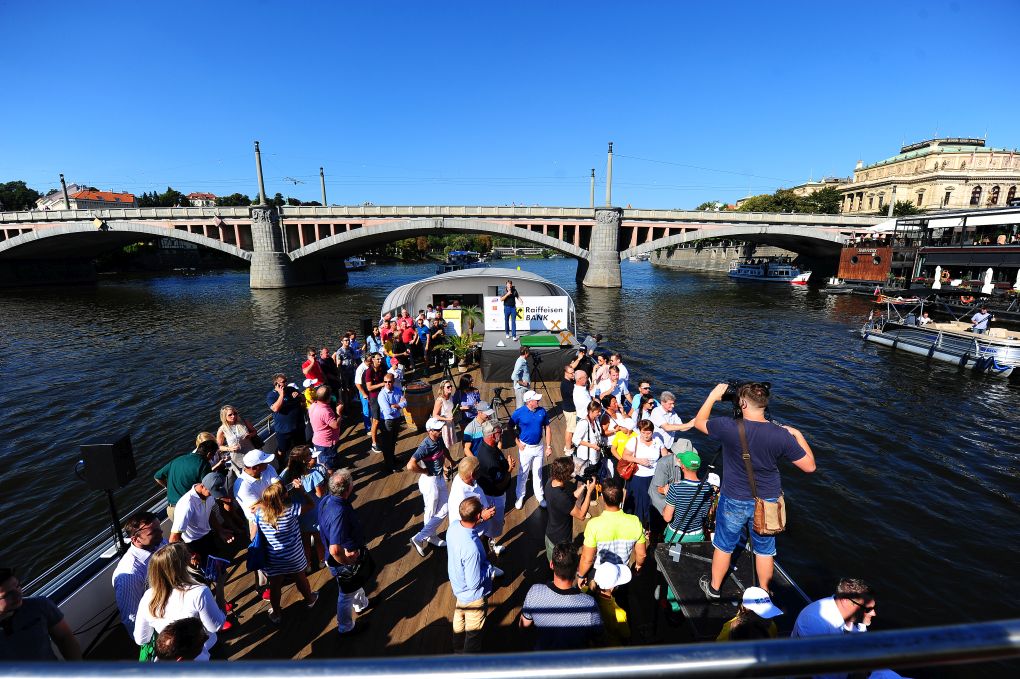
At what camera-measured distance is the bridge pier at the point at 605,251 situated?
47844 millimetres

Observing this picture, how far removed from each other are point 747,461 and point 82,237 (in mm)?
69239

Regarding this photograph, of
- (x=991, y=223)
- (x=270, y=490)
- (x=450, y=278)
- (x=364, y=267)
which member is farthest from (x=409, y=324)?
(x=364, y=267)

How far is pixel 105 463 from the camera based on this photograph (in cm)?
492

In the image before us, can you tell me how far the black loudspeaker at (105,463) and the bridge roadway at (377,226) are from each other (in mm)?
44277

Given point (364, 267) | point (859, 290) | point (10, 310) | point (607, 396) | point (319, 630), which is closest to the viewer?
point (319, 630)

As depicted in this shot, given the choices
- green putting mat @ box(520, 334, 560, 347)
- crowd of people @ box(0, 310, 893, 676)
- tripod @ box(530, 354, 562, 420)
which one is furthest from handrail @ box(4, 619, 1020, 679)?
green putting mat @ box(520, 334, 560, 347)

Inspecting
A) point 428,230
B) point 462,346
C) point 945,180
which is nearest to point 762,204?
point 945,180

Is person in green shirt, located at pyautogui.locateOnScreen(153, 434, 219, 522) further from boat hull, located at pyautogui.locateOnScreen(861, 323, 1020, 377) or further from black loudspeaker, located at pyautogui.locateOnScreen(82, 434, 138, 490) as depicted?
boat hull, located at pyautogui.locateOnScreen(861, 323, 1020, 377)

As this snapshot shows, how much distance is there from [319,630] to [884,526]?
10291 mm

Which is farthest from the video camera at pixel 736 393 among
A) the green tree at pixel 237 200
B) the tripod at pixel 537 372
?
the green tree at pixel 237 200

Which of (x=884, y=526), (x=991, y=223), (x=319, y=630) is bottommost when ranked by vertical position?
(x=884, y=526)

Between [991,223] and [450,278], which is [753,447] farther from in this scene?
[991,223]

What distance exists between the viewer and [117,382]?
18.1m

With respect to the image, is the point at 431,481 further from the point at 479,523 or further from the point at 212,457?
the point at 212,457
